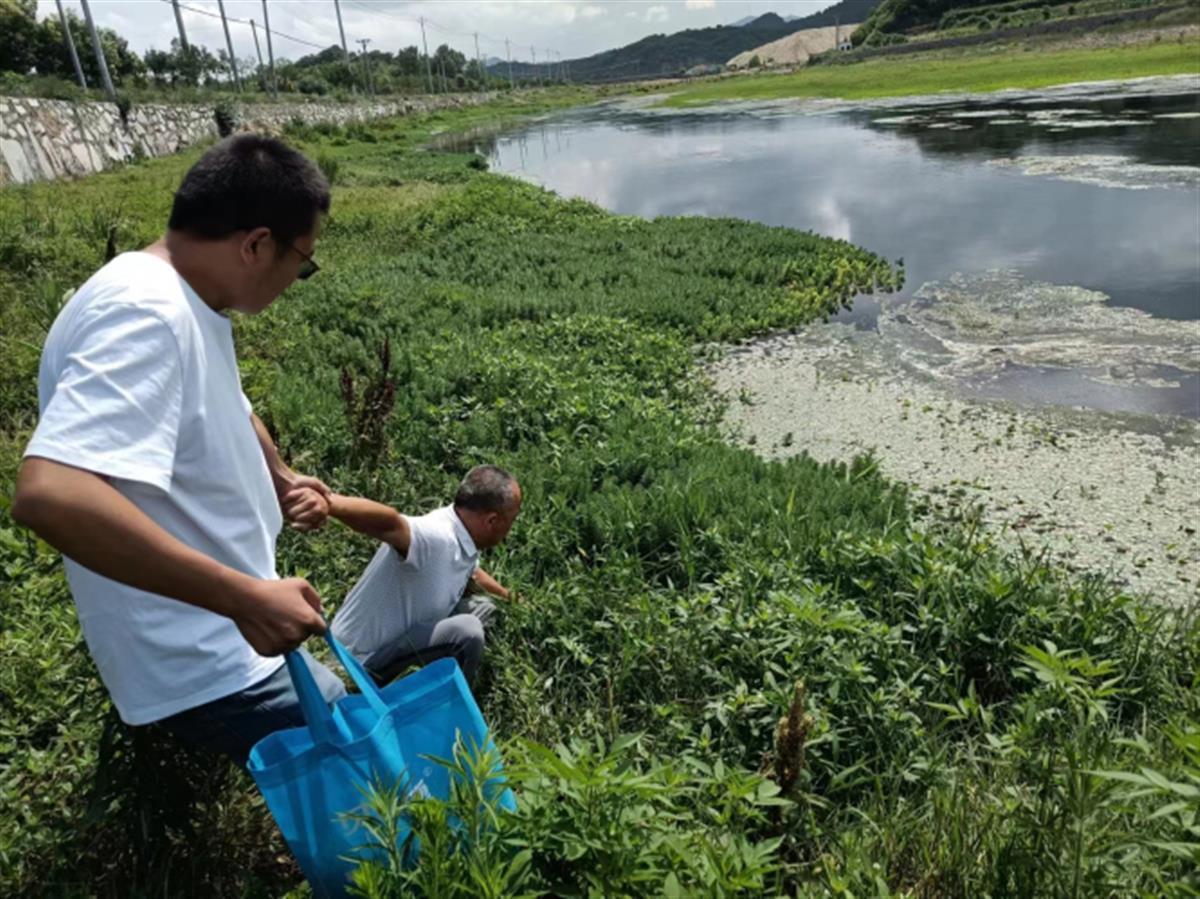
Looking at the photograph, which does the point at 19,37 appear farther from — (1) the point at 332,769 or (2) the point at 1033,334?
(1) the point at 332,769

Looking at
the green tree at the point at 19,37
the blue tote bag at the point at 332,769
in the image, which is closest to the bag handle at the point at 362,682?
the blue tote bag at the point at 332,769

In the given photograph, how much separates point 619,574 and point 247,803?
1.87 metres

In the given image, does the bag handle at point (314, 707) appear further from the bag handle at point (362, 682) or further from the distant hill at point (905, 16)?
the distant hill at point (905, 16)

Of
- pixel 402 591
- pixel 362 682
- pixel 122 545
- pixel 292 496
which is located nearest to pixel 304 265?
pixel 292 496

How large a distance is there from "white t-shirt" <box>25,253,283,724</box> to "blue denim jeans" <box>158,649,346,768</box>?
0.03 meters

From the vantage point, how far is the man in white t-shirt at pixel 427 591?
10.1ft

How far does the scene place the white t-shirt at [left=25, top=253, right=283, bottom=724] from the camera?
1428 millimetres

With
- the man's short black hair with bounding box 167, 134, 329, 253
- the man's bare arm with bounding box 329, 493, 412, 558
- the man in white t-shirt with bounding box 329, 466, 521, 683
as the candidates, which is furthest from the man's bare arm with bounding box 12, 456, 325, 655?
the man in white t-shirt with bounding box 329, 466, 521, 683

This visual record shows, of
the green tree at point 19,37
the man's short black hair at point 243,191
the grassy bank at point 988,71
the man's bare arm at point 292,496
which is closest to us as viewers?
the man's short black hair at point 243,191

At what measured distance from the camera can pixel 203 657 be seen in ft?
5.90

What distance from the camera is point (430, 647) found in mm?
3115

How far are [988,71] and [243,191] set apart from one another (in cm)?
5688

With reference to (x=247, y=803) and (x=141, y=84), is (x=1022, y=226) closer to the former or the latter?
(x=247, y=803)

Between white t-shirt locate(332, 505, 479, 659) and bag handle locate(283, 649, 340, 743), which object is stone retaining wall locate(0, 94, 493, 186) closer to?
white t-shirt locate(332, 505, 479, 659)
